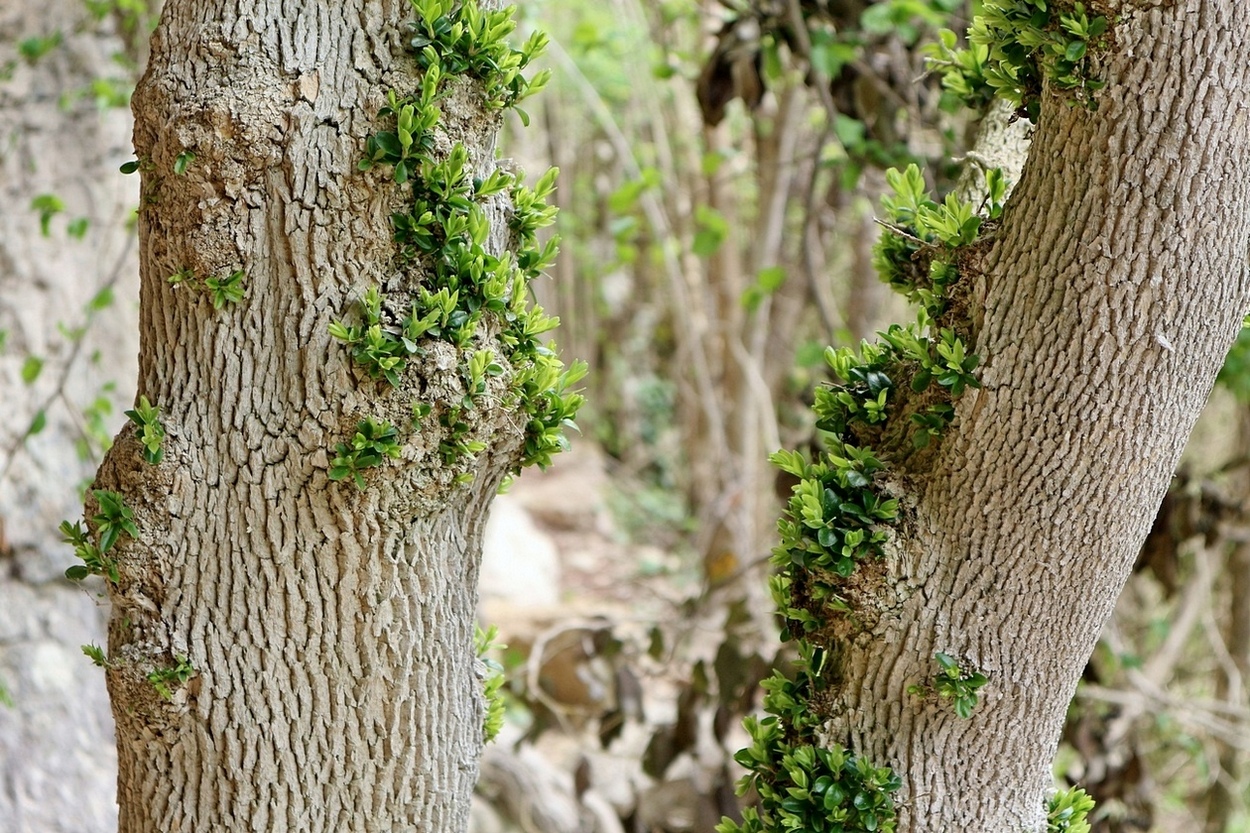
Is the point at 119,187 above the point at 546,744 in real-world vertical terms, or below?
above

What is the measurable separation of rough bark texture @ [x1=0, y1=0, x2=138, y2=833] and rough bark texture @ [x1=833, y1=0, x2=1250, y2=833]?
233 centimetres

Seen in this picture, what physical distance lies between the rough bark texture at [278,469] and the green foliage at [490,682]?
0.19 metres

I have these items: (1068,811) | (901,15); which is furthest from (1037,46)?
(901,15)

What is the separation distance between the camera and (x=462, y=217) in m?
1.36

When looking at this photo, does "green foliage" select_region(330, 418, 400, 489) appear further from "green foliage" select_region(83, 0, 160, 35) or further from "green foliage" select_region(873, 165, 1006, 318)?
"green foliage" select_region(83, 0, 160, 35)

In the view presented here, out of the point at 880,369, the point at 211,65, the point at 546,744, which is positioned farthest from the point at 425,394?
the point at 546,744

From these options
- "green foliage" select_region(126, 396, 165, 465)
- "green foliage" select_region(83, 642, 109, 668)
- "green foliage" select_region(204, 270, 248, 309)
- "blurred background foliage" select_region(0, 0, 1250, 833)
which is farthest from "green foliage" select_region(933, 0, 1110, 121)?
"green foliage" select_region(83, 642, 109, 668)

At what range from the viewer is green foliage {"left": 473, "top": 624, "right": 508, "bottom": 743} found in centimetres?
170

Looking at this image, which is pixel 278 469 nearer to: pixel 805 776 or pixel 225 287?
pixel 225 287

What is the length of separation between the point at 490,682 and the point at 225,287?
2.44ft

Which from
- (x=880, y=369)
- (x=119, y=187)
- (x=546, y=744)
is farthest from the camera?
(x=546, y=744)

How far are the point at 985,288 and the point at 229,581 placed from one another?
1.06 metres

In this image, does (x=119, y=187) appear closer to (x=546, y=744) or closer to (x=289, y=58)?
(x=289, y=58)

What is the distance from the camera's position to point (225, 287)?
1.35m
